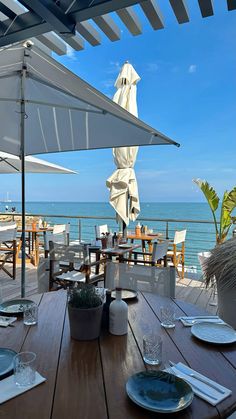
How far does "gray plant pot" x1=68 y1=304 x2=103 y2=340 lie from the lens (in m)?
1.32

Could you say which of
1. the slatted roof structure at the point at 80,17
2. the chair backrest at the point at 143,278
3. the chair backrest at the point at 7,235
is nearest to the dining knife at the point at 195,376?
the chair backrest at the point at 143,278

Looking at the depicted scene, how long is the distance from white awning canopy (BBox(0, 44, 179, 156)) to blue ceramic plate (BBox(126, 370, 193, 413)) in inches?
77.4

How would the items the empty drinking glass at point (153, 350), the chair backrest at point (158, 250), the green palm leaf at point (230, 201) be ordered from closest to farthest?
the empty drinking glass at point (153, 350)
the chair backrest at point (158, 250)
the green palm leaf at point (230, 201)

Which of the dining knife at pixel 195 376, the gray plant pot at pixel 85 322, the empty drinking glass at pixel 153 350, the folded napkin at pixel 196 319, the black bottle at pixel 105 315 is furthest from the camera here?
the folded napkin at pixel 196 319

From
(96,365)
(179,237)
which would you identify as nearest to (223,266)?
(96,365)

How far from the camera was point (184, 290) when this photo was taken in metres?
4.56

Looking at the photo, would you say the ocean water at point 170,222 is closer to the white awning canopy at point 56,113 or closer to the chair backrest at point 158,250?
the chair backrest at point 158,250

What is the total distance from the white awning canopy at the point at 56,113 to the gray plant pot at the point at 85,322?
5.45 feet

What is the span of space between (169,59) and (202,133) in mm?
15492

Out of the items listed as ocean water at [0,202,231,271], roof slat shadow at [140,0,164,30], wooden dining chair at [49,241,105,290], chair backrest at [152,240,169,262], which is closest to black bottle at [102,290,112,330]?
roof slat shadow at [140,0,164,30]

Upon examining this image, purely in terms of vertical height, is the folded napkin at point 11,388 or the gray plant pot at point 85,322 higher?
the gray plant pot at point 85,322

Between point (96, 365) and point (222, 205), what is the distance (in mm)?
3953

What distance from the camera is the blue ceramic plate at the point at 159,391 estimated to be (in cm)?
91

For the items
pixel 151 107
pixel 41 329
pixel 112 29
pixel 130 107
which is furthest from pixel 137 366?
pixel 151 107
